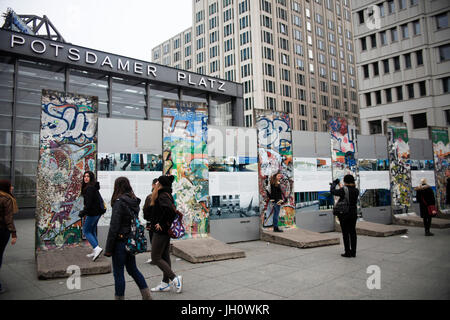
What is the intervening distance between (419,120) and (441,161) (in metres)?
22.0

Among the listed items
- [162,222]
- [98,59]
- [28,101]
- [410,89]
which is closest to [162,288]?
[162,222]

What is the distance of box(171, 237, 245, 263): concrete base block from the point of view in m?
7.27

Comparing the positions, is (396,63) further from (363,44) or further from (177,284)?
(177,284)

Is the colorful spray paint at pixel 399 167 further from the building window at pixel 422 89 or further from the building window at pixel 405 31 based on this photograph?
the building window at pixel 405 31

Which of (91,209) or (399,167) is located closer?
(91,209)

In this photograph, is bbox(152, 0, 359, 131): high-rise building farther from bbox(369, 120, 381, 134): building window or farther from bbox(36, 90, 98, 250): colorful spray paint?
bbox(36, 90, 98, 250): colorful spray paint

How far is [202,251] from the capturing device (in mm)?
7605

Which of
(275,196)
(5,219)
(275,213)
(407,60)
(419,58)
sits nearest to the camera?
(5,219)

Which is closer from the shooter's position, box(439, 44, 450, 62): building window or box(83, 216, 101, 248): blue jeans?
box(83, 216, 101, 248): blue jeans

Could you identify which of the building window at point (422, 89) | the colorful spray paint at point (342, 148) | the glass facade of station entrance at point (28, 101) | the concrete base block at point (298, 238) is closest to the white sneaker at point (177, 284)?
the concrete base block at point (298, 238)

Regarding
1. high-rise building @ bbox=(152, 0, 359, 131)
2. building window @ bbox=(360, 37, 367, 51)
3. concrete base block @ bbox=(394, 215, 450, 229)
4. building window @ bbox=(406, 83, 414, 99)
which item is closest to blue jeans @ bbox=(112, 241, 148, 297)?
concrete base block @ bbox=(394, 215, 450, 229)

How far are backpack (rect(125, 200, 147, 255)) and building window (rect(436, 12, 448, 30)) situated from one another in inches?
1529

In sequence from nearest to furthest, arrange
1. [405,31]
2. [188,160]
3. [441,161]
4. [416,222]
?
[188,160]
[416,222]
[441,161]
[405,31]
